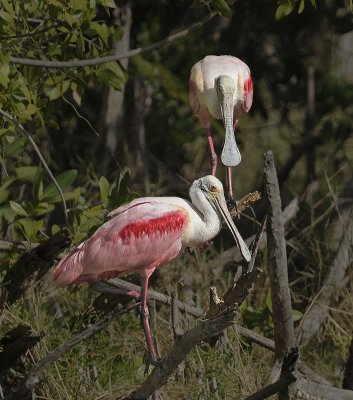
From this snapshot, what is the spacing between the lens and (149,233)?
18.5 feet

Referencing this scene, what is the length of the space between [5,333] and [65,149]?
3539 millimetres

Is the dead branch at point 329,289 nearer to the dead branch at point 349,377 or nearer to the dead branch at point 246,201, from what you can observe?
the dead branch at point 349,377

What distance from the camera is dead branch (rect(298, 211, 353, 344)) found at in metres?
6.93

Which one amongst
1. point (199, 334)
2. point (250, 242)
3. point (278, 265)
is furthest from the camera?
point (250, 242)

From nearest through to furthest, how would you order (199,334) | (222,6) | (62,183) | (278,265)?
(199,334), (278,265), (222,6), (62,183)

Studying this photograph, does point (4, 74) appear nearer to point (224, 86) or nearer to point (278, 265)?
point (224, 86)

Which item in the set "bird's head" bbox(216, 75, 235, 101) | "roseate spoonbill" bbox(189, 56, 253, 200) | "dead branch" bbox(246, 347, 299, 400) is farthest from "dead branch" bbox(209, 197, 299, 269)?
"dead branch" bbox(246, 347, 299, 400)

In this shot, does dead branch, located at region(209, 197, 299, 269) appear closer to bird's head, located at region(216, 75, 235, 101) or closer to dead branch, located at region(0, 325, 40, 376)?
bird's head, located at region(216, 75, 235, 101)

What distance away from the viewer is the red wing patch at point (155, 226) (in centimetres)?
555

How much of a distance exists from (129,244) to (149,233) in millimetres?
97

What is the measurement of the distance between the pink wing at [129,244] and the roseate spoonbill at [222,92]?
0.76 m

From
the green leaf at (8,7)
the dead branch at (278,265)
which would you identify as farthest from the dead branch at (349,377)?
the green leaf at (8,7)

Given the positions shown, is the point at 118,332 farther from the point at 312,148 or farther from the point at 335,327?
the point at 312,148

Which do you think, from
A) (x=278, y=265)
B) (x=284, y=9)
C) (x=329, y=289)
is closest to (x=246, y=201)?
(x=278, y=265)
